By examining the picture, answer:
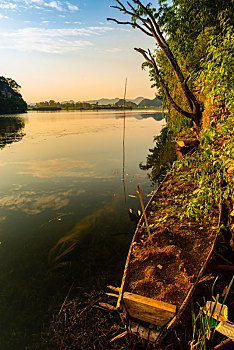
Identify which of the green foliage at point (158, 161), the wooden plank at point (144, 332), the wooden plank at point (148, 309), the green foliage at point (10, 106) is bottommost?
the wooden plank at point (144, 332)

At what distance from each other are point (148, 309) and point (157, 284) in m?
0.71

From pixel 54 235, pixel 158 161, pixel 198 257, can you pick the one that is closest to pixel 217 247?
pixel 198 257

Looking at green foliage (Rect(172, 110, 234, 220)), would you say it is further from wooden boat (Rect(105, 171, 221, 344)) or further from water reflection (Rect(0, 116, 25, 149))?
water reflection (Rect(0, 116, 25, 149))

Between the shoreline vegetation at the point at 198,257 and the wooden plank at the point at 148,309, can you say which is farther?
the shoreline vegetation at the point at 198,257

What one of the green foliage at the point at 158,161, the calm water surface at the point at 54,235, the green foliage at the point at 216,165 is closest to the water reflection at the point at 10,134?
the calm water surface at the point at 54,235

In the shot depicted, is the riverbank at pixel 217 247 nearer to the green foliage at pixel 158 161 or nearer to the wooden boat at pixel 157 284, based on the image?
the wooden boat at pixel 157 284

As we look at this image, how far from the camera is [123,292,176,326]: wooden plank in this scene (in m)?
3.17

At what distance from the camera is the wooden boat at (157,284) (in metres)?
3.20

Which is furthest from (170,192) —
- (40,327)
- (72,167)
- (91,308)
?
(72,167)

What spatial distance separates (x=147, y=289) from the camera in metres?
3.78

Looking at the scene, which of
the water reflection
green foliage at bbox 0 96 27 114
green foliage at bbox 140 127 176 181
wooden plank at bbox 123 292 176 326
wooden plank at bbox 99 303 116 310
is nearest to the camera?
wooden plank at bbox 123 292 176 326

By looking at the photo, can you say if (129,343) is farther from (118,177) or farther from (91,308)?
(118,177)

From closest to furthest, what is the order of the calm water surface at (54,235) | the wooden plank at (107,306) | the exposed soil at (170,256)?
the exposed soil at (170,256)
the wooden plank at (107,306)
the calm water surface at (54,235)

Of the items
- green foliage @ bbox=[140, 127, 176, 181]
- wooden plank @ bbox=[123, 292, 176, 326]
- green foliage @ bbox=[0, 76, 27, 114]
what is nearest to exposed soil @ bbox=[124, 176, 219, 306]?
wooden plank @ bbox=[123, 292, 176, 326]
